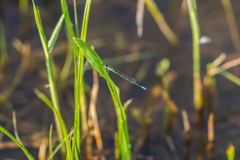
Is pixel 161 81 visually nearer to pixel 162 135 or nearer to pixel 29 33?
pixel 162 135

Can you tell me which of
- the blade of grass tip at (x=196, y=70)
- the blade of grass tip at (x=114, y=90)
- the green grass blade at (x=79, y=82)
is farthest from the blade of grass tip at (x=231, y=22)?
the green grass blade at (x=79, y=82)

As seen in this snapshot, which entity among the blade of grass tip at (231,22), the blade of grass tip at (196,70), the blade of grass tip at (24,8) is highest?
the blade of grass tip at (24,8)

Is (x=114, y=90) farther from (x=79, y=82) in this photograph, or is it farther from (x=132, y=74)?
(x=132, y=74)

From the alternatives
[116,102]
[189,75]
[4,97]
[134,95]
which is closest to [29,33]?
[4,97]

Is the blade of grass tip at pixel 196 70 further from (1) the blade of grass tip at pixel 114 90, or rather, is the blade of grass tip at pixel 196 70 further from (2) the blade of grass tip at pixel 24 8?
(2) the blade of grass tip at pixel 24 8

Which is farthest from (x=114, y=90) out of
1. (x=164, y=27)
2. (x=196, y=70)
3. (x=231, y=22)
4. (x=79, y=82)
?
(x=231, y=22)
